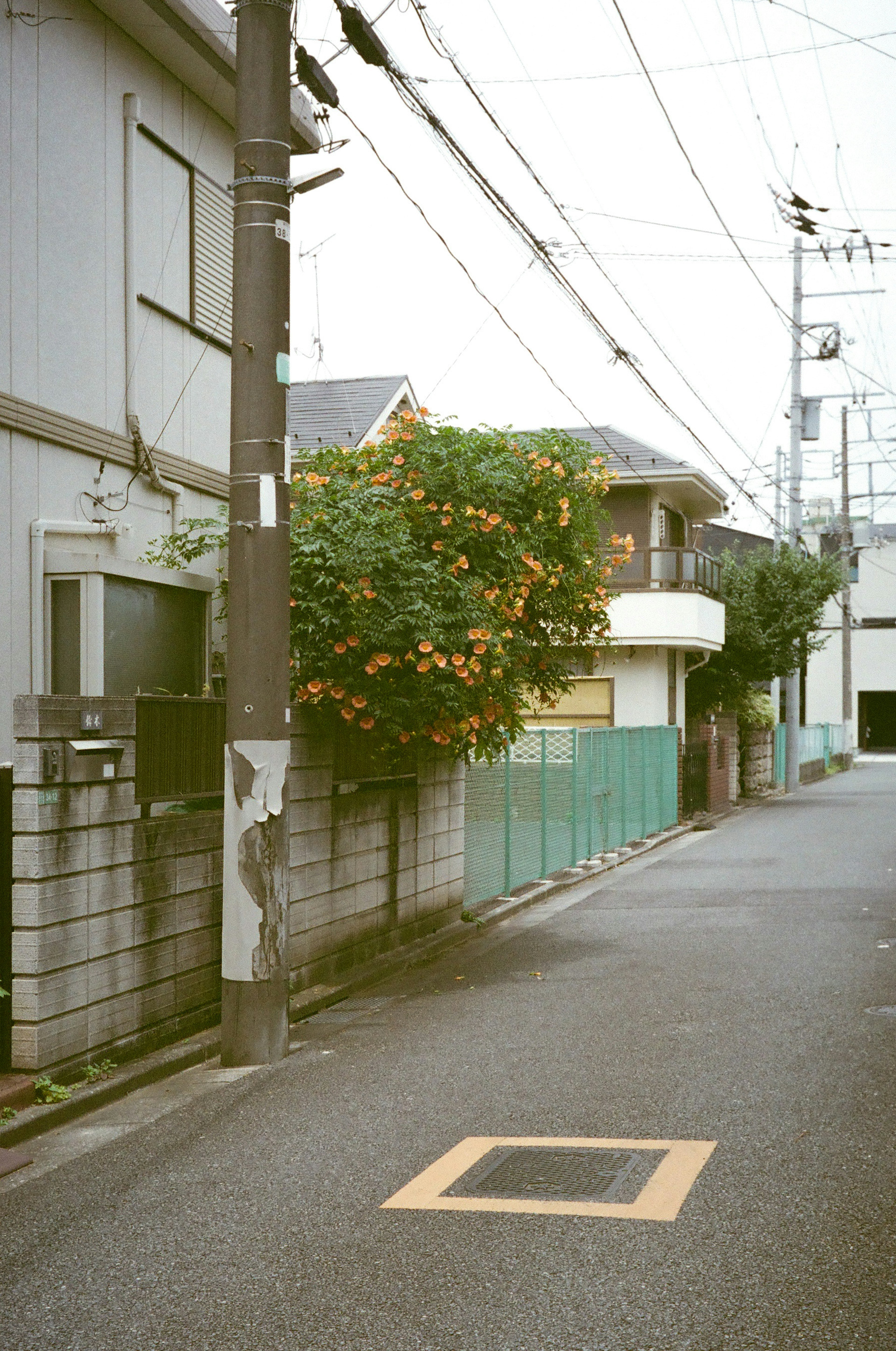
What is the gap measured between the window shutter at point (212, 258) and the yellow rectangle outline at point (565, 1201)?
7.25 metres

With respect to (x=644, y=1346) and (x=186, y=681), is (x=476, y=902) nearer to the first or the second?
(x=186, y=681)

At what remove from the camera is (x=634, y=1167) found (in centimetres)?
486

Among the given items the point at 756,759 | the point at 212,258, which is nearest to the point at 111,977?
the point at 212,258

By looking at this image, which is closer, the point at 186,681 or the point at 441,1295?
the point at 441,1295

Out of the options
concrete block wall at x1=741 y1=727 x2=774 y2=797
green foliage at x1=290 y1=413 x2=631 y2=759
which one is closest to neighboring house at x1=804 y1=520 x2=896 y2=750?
concrete block wall at x1=741 y1=727 x2=774 y2=797

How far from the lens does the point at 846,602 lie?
52906 millimetres

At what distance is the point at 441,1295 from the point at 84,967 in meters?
2.93

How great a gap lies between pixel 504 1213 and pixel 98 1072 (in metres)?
2.53

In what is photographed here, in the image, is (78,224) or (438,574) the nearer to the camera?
(438,574)

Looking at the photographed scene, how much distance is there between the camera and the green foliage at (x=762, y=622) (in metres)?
31.0

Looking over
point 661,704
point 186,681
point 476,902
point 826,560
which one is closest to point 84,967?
point 186,681

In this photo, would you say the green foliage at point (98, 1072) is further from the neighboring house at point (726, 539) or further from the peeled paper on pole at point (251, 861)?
the neighboring house at point (726, 539)

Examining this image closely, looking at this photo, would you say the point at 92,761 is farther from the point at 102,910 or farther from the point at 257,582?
the point at 257,582

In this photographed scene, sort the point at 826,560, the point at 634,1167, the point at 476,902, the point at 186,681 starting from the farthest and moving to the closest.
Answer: the point at 826,560
the point at 476,902
the point at 186,681
the point at 634,1167
